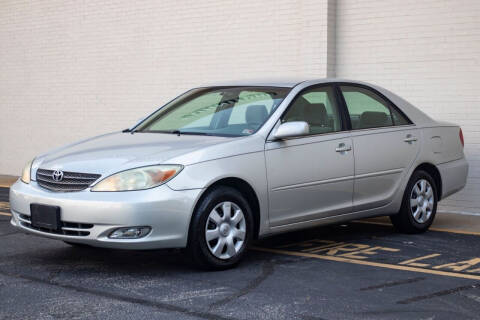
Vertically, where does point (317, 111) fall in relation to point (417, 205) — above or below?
above

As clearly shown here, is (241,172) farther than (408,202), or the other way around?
(408,202)

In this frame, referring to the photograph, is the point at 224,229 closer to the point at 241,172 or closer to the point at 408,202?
the point at 241,172

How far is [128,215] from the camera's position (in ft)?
20.0

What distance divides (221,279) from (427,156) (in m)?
3.14

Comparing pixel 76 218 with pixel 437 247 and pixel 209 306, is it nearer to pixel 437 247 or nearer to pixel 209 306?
pixel 209 306

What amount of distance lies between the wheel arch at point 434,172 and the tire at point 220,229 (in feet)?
8.30

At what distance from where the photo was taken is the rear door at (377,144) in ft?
25.6

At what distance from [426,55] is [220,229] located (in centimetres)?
520

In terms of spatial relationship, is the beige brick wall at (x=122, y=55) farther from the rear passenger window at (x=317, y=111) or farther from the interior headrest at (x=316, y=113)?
the interior headrest at (x=316, y=113)

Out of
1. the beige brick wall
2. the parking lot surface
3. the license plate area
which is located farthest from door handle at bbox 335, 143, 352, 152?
the beige brick wall

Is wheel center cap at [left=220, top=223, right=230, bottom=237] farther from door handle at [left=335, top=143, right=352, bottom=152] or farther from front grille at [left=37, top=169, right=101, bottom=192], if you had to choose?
door handle at [left=335, top=143, right=352, bottom=152]

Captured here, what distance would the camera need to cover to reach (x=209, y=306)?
5.44 metres

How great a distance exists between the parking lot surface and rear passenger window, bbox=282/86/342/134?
1118mm

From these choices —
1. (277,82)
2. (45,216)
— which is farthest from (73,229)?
(277,82)
